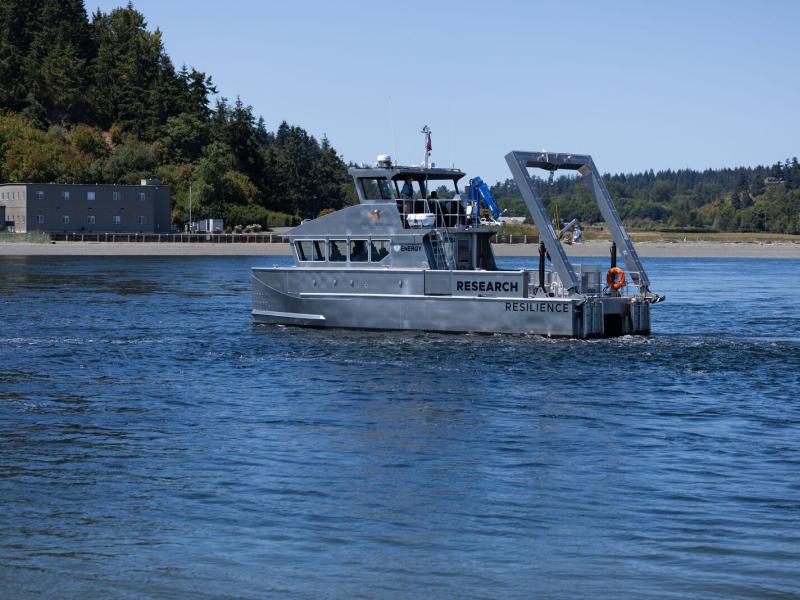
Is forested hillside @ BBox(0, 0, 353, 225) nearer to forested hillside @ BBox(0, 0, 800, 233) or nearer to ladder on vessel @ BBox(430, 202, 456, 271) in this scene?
forested hillside @ BBox(0, 0, 800, 233)

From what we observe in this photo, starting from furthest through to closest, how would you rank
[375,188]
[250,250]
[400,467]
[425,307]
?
1. [250,250]
2. [375,188]
3. [425,307]
4. [400,467]

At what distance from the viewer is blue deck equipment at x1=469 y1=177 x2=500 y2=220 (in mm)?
36219

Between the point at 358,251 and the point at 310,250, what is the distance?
2.10m

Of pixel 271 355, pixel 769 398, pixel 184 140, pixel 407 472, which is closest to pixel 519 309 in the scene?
pixel 271 355

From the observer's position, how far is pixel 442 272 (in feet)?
111

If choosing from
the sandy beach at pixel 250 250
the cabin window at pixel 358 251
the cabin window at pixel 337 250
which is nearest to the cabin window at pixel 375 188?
the cabin window at pixel 358 251

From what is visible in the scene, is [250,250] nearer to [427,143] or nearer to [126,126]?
[126,126]

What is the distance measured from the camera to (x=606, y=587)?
1172cm

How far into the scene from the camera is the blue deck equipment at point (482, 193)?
3622cm

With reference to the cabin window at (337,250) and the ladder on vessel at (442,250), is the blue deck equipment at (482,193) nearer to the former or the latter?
the ladder on vessel at (442,250)

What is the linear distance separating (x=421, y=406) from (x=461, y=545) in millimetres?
10267

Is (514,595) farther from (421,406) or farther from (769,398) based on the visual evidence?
(769,398)

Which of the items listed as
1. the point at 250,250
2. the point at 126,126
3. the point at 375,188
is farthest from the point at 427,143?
the point at 126,126

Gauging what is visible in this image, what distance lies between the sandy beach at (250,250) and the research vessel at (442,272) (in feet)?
262
